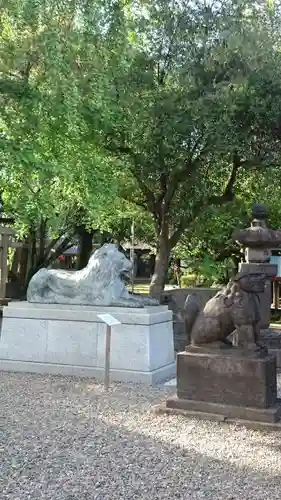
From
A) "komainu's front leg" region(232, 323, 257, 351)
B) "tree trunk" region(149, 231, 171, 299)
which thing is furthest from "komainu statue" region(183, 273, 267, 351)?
"tree trunk" region(149, 231, 171, 299)

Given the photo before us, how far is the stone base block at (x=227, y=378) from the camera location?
582cm

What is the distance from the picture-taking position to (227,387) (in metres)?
5.93

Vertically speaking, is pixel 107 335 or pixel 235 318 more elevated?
pixel 235 318

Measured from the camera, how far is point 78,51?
1123 centimetres

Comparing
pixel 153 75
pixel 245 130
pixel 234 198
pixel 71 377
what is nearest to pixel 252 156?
pixel 245 130

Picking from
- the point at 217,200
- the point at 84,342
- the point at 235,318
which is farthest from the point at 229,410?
the point at 217,200

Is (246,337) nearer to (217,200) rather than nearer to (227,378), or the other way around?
(227,378)

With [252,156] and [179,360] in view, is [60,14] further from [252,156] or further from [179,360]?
[179,360]

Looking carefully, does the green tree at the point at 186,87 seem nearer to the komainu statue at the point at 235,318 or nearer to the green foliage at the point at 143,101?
the green foliage at the point at 143,101

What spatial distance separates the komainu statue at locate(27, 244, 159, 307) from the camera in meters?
8.53

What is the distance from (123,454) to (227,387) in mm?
1541

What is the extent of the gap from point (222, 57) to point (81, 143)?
347 centimetres

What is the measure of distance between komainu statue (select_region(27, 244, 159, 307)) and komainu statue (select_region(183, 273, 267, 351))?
7.58 ft

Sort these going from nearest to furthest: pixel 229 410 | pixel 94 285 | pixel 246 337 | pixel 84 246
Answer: pixel 229 410 → pixel 246 337 → pixel 94 285 → pixel 84 246
